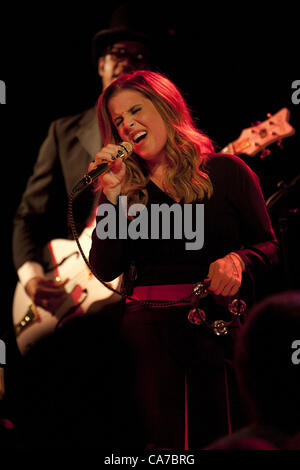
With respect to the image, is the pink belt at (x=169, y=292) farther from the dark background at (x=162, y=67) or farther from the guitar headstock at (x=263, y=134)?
the dark background at (x=162, y=67)

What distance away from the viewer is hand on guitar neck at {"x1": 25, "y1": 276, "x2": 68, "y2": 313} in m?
2.48

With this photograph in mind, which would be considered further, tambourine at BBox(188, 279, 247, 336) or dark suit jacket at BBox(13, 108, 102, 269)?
dark suit jacket at BBox(13, 108, 102, 269)

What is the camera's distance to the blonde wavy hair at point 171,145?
1.91 metres

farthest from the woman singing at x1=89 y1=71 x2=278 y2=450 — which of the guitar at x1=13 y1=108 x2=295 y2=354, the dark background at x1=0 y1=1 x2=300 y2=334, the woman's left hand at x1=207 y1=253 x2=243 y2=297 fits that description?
the dark background at x1=0 y1=1 x2=300 y2=334

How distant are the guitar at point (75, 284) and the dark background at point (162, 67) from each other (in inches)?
5.0

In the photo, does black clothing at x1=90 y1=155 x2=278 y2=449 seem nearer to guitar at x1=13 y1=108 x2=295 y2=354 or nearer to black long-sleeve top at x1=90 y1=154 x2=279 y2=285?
black long-sleeve top at x1=90 y1=154 x2=279 y2=285

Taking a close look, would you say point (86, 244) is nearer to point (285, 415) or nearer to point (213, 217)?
point (213, 217)

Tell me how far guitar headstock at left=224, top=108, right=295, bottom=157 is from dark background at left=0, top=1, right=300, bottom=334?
10 centimetres

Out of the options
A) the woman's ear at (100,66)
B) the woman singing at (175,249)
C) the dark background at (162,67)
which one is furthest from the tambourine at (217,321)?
the woman's ear at (100,66)

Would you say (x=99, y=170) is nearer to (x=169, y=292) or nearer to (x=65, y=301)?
(x=169, y=292)

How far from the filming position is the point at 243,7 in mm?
2693

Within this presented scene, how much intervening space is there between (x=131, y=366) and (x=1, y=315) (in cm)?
113

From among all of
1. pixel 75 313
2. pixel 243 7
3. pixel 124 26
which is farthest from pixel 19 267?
pixel 243 7

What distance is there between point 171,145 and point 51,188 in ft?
3.17
